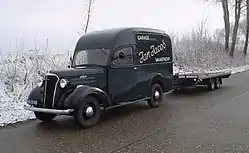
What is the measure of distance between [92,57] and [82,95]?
5.58 feet

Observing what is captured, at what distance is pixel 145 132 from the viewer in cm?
653

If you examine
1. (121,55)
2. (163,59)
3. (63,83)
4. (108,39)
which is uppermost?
(108,39)

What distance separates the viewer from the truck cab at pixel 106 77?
23.7 ft

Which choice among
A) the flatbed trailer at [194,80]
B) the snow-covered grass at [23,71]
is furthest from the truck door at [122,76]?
the flatbed trailer at [194,80]

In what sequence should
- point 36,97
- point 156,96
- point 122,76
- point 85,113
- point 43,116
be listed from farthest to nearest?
point 156,96, point 122,76, point 43,116, point 36,97, point 85,113

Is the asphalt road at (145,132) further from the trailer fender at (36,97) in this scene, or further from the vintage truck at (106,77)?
the trailer fender at (36,97)

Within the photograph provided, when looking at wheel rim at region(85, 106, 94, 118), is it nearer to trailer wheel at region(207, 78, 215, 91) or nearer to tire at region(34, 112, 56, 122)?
tire at region(34, 112, 56, 122)

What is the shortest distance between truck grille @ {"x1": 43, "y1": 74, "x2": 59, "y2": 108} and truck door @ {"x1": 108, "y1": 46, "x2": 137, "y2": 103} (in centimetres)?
153

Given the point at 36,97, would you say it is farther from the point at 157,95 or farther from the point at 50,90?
the point at 157,95

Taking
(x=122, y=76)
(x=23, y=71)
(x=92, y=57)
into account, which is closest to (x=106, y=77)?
(x=122, y=76)

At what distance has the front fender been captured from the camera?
6996mm

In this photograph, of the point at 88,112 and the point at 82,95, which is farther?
the point at 88,112

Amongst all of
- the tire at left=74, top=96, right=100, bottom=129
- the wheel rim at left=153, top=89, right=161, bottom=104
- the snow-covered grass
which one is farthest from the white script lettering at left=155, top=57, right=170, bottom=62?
the snow-covered grass

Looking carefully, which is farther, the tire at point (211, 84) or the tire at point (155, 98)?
the tire at point (211, 84)
